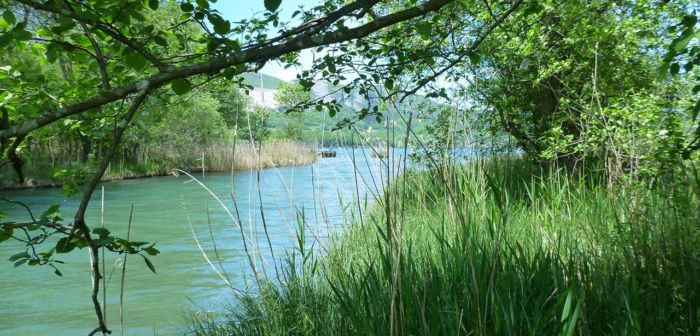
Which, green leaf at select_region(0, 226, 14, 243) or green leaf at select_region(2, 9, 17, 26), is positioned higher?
green leaf at select_region(2, 9, 17, 26)

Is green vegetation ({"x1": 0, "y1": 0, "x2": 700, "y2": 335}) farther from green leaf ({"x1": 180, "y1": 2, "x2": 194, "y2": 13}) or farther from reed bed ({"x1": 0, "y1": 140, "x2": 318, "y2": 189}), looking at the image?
reed bed ({"x1": 0, "y1": 140, "x2": 318, "y2": 189})

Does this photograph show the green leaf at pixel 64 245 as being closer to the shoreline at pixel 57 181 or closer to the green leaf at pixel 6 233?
the green leaf at pixel 6 233

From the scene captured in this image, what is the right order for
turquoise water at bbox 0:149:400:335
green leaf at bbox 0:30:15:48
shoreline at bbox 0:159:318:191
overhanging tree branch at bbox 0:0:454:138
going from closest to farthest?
1. overhanging tree branch at bbox 0:0:454:138
2. green leaf at bbox 0:30:15:48
3. turquoise water at bbox 0:149:400:335
4. shoreline at bbox 0:159:318:191

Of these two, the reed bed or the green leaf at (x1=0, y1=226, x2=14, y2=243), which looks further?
the reed bed

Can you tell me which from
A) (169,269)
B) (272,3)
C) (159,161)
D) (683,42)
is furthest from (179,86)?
(159,161)

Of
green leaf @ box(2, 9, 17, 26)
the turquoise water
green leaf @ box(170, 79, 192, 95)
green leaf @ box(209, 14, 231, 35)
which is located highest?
green leaf @ box(2, 9, 17, 26)

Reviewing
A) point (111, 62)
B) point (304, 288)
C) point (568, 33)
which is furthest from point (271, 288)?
point (568, 33)

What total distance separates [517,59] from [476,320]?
5.96 metres

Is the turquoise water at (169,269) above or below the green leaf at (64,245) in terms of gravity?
below

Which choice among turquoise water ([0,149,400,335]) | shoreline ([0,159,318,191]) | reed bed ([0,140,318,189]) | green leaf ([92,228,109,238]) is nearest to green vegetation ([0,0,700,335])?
green leaf ([92,228,109,238])

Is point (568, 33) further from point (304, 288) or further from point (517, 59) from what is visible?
point (304, 288)

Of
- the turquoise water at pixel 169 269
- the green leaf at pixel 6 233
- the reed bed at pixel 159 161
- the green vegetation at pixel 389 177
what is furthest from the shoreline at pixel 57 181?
the green leaf at pixel 6 233

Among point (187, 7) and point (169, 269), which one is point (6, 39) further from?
point (169, 269)

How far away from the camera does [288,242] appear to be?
837cm
